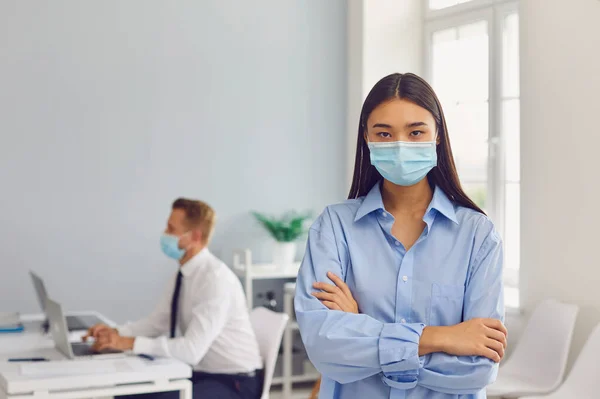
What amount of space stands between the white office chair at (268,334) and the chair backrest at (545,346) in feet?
3.84

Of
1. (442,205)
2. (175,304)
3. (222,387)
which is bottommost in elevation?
(222,387)

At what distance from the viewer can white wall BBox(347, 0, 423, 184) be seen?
5340mm

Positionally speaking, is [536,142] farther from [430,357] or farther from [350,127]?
[430,357]

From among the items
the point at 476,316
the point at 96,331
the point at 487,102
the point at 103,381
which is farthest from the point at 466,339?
the point at 487,102

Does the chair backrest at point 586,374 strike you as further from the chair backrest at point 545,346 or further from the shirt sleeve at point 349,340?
the shirt sleeve at point 349,340

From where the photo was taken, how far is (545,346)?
3.69 metres

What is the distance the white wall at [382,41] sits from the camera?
5340 millimetres

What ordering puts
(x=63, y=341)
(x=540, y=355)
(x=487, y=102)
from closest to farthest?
(x=63, y=341) → (x=540, y=355) → (x=487, y=102)

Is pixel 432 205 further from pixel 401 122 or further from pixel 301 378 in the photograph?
pixel 301 378

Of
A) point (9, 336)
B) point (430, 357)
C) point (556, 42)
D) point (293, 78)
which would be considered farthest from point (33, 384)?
point (293, 78)

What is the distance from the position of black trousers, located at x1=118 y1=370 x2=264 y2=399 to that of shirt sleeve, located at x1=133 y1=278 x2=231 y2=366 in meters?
0.10

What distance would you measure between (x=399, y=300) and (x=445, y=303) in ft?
0.32

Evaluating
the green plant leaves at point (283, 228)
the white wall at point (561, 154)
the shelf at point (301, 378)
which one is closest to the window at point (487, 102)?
the white wall at point (561, 154)

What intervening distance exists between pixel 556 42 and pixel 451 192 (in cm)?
258
